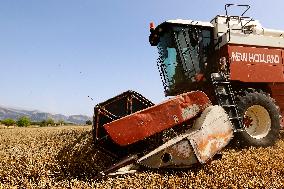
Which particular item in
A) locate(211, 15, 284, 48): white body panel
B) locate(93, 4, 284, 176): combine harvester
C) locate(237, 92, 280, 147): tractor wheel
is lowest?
locate(237, 92, 280, 147): tractor wheel

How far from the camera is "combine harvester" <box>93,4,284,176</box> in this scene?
11.1ft

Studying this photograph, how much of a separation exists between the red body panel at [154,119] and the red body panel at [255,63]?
230cm

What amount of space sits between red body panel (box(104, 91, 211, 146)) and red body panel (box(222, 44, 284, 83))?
2300 millimetres

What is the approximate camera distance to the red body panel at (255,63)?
591cm

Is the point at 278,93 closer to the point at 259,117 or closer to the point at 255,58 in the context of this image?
the point at 255,58

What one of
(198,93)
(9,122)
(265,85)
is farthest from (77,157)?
(9,122)

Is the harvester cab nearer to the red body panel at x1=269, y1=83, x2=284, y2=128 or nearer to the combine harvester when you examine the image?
the combine harvester

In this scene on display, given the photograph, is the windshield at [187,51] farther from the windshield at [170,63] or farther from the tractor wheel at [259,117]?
the tractor wheel at [259,117]

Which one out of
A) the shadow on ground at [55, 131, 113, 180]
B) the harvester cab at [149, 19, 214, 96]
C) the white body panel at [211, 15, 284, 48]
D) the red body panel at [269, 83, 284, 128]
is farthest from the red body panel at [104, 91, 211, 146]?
the red body panel at [269, 83, 284, 128]

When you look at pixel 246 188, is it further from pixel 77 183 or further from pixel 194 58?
pixel 194 58

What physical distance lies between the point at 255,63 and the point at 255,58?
0.09 m

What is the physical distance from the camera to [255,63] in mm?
6113

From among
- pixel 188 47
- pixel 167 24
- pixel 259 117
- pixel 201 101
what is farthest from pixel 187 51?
pixel 201 101

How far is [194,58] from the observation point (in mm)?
6074
